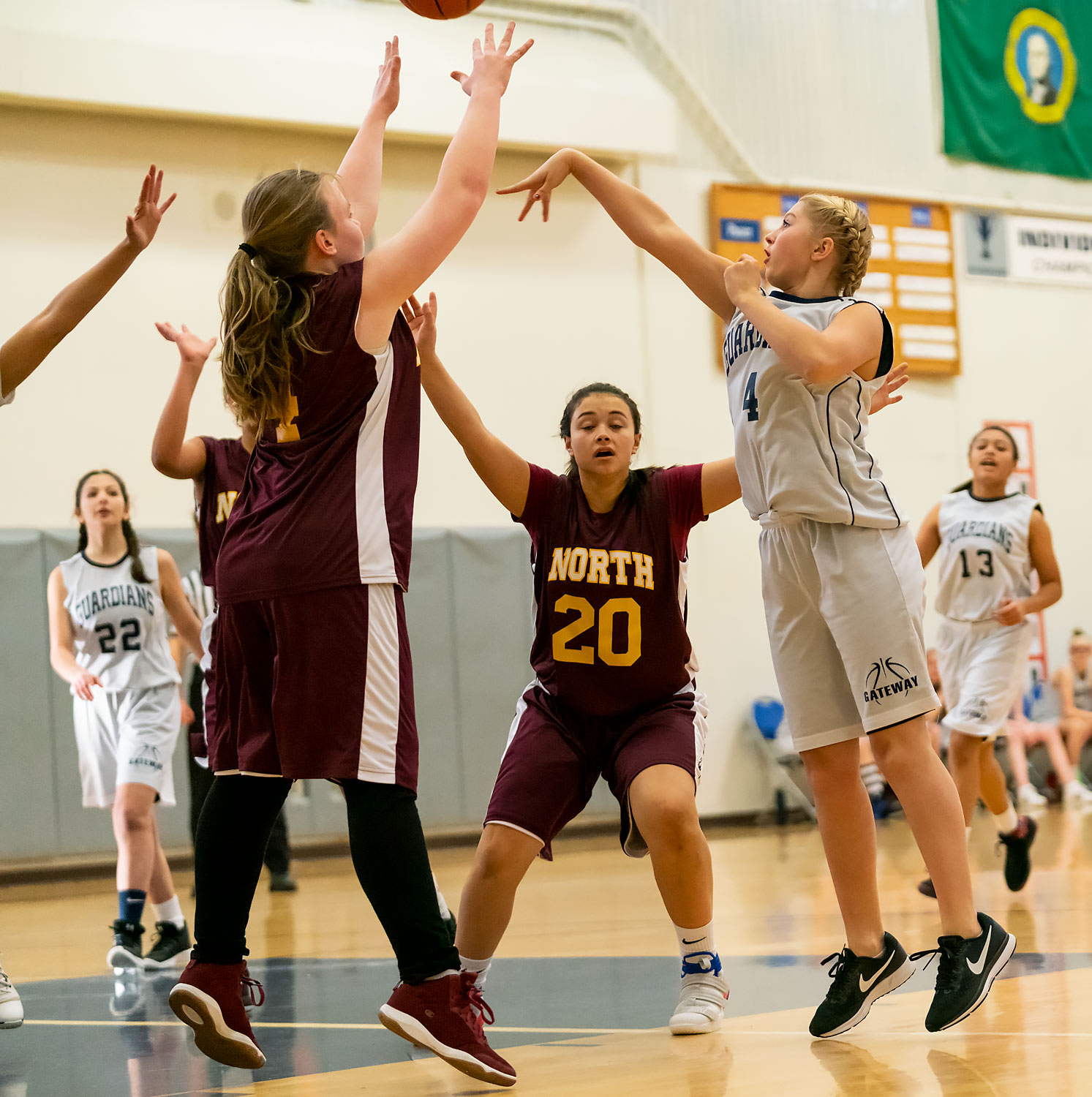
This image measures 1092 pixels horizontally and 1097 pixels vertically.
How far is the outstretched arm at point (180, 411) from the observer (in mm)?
4172

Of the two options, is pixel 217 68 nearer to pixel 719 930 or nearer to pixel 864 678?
pixel 719 930

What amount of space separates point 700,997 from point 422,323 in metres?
1.69

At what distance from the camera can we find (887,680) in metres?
3.21

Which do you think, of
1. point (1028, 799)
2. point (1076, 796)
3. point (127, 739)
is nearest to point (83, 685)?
point (127, 739)

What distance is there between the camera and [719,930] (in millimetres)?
5367

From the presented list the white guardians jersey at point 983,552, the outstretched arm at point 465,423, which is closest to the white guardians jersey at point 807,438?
the outstretched arm at point 465,423

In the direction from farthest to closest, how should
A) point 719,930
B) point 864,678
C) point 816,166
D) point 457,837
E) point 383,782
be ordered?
point 816,166 < point 457,837 < point 719,930 < point 864,678 < point 383,782

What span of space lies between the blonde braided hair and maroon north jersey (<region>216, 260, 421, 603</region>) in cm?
108

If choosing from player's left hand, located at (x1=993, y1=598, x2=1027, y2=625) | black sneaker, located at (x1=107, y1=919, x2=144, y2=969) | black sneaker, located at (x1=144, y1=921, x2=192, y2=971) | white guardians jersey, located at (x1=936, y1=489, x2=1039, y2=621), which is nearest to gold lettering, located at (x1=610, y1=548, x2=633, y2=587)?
black sneaker, located at (x1=144, y1=921, x2=192, y2=971)

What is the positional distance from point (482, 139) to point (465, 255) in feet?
28.1

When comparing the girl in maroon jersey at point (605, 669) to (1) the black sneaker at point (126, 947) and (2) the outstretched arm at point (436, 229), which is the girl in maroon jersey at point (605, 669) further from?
(1) the black sneaker at point (126, 947)

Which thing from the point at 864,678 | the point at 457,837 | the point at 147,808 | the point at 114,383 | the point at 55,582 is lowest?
the point at 457,837

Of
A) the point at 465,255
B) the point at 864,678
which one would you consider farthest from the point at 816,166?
the point at 864,678

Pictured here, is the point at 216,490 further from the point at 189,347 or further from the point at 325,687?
the point at 325,687
